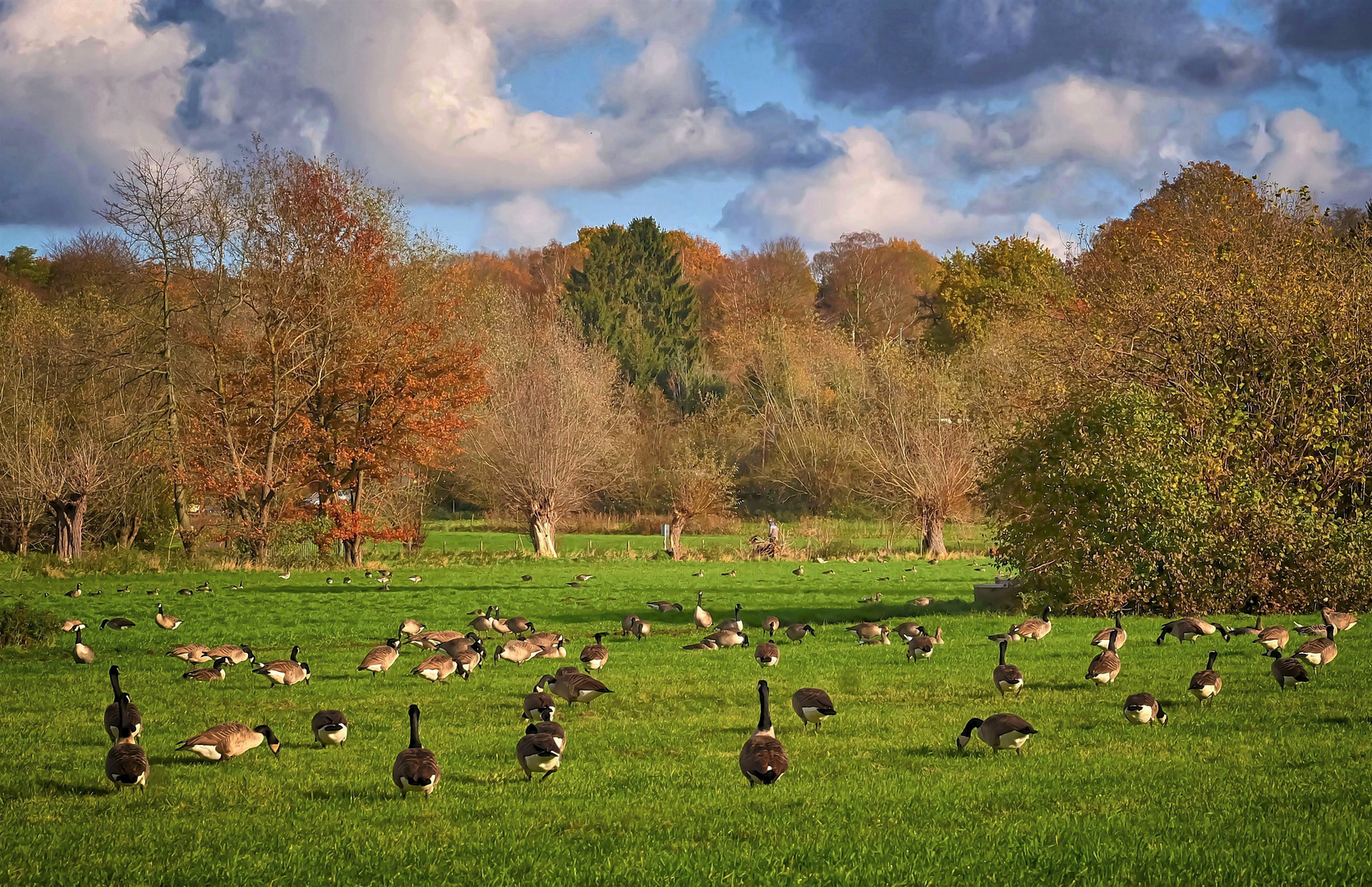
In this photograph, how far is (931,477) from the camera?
5744 cm

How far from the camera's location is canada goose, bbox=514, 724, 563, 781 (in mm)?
10406

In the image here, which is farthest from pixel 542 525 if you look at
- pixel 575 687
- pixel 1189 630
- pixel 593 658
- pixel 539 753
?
pixel 539 753

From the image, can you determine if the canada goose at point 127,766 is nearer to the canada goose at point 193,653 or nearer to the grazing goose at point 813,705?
the grazing goose at point 813,705

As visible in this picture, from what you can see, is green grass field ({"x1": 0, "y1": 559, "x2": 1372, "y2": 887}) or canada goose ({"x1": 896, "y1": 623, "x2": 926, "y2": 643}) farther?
canada goose ({"x1": 896, "y1": 623, "x2": 926, "y2": 643})

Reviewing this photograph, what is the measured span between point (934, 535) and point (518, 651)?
40623mm

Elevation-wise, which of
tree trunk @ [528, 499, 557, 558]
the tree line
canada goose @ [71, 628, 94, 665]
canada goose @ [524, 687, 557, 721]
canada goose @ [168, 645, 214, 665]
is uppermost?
the tree line

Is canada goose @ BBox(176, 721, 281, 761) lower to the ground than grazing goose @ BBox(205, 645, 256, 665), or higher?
higher

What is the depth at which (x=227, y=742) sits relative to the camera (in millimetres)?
11656

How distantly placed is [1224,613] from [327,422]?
36.7m

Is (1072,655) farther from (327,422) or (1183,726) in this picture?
(327,422)

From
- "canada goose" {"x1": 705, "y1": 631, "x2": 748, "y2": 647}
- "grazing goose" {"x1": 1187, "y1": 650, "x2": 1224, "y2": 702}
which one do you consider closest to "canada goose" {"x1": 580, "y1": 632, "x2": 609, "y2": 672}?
"canada goose" {"x1": 705, "y1": 631, "x2": 748, "y2": 647}

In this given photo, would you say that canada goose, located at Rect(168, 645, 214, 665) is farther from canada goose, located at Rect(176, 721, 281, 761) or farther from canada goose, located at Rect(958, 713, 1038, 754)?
canada goose, located at Rect(958, 713, 1038, 754)

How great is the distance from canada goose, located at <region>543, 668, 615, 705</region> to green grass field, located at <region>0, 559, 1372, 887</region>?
1.10 ft

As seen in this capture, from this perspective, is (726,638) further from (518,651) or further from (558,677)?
(558,677)
